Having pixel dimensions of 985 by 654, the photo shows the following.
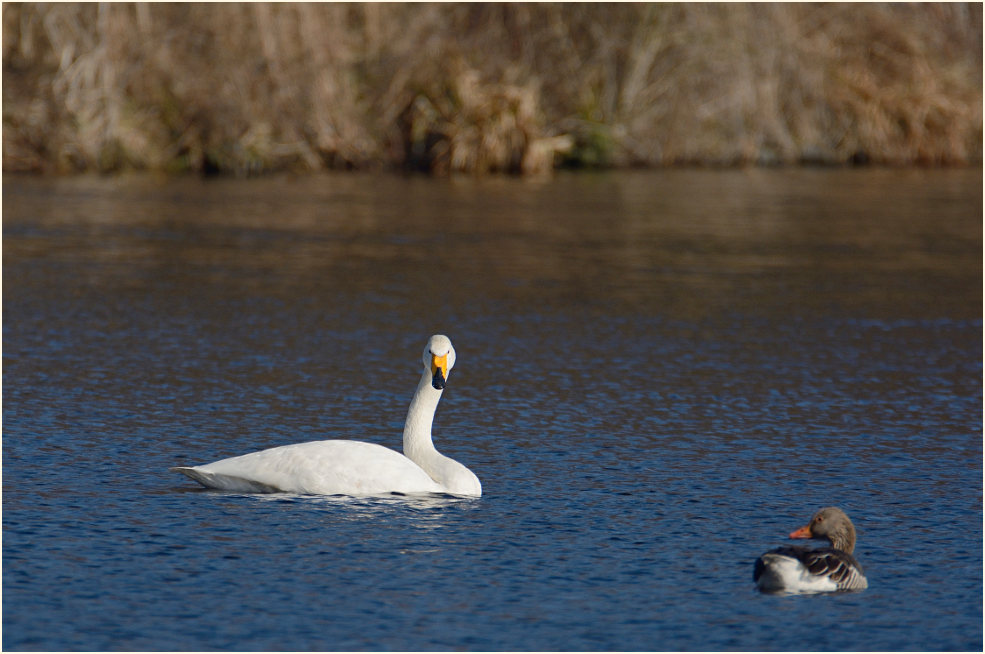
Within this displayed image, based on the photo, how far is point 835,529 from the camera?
768cm

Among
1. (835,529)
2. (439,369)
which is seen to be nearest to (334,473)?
(439,369)

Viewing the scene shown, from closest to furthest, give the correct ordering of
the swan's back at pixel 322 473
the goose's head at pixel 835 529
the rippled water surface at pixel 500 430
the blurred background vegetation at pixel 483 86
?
the rippled water surface at pixel 500 430
the goose's head at pixel 835 529
the swan's back at pixel 322 473
the blurred background vegetation at pixel 483 86

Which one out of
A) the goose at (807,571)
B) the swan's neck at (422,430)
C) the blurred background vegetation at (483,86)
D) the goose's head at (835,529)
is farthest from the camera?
the blurred background vegetation at (483,86)

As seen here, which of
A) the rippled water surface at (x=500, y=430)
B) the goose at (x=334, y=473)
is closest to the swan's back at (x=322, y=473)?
the goose at (x=334, y=473)

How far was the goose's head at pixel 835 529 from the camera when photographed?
25.2 feet

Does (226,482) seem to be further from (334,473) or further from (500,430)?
(500,430)

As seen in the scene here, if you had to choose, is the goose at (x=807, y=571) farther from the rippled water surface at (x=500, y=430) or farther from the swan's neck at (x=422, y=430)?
the swan's neck at (x=422, y=430)

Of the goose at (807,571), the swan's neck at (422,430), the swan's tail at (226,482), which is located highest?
the swan's neck at (422,430)

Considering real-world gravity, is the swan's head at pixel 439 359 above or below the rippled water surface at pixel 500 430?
above

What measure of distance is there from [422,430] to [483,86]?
28950mm

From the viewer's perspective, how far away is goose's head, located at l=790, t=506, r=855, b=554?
7672 mm

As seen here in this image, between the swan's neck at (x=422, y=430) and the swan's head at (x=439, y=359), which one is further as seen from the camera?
the swan's head at (x=439, y=359)

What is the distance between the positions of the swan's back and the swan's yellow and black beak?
54cm

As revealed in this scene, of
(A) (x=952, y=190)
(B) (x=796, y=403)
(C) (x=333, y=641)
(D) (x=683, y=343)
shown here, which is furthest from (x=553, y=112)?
(C) (x=333, y=641)
